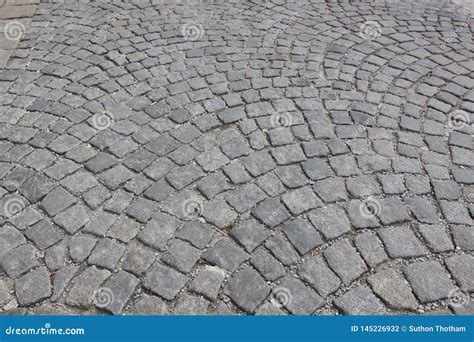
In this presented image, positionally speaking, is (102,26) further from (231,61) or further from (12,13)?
(231,61)

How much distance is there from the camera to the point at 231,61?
5605 mm

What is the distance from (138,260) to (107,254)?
274mm

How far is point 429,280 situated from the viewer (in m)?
3.14

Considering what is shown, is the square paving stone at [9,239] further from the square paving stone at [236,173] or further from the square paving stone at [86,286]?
the square paving stone at [236,173]

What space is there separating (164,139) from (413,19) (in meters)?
4.89

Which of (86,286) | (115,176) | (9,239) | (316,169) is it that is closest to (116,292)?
(86,286)

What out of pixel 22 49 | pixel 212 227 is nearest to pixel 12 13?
pixel 22 49

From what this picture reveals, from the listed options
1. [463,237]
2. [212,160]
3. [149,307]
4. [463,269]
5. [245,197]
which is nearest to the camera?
[149,307]

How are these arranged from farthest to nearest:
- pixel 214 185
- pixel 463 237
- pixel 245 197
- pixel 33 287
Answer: pixel 214 185 < pixel 245 197 < pixel 463 237 < pixel 33 287

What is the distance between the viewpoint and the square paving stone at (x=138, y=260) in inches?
126

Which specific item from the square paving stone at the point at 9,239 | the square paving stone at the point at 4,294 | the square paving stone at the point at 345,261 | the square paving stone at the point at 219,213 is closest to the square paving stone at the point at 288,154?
the square paving stone at the point at 219,213

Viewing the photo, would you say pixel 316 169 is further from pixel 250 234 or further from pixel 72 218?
pixel 72 218

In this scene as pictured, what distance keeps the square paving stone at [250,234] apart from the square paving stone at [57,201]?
157 centimetres

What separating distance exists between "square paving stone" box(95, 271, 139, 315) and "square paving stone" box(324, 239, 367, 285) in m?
1.59
